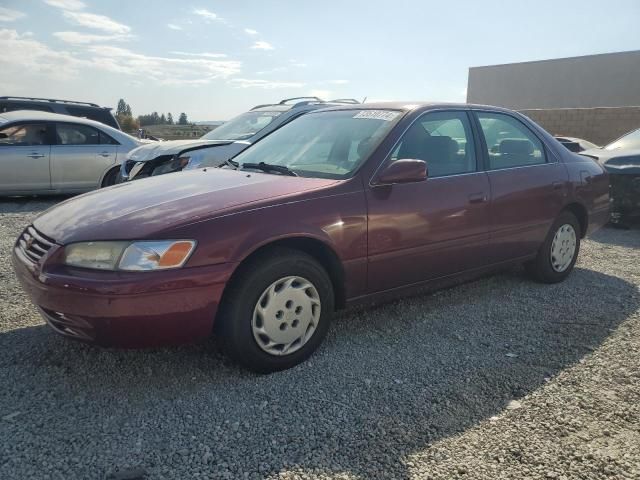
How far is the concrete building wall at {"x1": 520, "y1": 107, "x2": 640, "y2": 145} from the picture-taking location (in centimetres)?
1449

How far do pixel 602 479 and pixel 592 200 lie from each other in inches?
138

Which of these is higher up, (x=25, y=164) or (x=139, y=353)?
(x=25, y=164)

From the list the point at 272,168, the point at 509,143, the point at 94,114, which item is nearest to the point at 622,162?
the point at 509,143

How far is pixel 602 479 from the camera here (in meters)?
2.23

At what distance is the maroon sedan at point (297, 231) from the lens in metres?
2.73

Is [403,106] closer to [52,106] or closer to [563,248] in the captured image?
[563,248]

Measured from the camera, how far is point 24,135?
8727mm

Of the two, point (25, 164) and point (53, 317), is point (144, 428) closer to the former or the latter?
point (53, 317)

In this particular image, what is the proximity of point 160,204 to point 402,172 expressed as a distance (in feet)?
4.83

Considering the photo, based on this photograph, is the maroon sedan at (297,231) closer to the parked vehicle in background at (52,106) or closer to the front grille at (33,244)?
the front grille at (33,244)

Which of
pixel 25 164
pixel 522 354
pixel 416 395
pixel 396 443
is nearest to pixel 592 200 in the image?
pixel 522 354

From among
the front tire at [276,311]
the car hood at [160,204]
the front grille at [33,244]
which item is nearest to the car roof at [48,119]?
the car hood at [160,204]

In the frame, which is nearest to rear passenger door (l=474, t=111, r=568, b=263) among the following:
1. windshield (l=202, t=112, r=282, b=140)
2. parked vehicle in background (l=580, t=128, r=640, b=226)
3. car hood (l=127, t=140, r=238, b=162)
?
parked vehicle in background (l=580, t=128, r=640, b=226)

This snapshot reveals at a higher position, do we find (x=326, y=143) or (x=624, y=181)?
(x=326, y=143)
